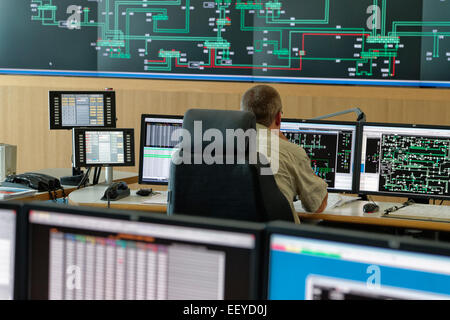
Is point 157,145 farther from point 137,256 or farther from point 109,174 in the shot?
point 137,256

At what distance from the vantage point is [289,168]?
270 centimetres

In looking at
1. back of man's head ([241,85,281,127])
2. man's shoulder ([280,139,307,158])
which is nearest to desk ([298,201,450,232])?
man's shoulder ([280,139,307,158])

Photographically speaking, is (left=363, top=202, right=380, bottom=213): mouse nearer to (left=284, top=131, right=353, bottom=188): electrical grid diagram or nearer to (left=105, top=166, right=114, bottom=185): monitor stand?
(left=284, top=131, right=353, bottom=188): electrical grid diagram

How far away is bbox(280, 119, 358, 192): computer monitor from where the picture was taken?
132 inches

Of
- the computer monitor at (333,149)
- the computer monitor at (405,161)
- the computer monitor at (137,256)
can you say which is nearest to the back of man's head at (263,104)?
the computer monitor at (333,149)

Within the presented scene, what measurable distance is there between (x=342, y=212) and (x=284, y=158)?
1.98 ft

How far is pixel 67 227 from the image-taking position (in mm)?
1189

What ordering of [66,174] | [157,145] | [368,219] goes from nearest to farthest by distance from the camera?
[368,219] → [157,145] → [66,174]

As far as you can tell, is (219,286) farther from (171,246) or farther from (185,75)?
(185,75)

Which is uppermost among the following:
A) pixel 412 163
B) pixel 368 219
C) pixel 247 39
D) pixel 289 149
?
pixel 247 39

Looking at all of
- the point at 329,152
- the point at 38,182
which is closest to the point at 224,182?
the point at 329,152

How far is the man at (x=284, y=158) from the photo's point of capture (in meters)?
2.68

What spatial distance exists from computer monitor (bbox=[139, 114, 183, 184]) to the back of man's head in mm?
770

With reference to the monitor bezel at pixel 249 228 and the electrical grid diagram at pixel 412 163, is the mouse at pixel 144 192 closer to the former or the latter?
the electrical grid diagram at pixel 412 163
